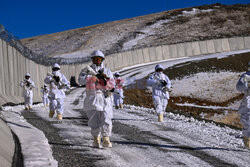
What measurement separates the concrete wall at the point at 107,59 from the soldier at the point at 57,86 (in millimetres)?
7356

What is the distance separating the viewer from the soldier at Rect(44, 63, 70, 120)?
13.6m

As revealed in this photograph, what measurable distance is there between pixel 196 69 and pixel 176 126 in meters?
33.7

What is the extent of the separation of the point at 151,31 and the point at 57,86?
253ft

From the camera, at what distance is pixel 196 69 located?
45781mm

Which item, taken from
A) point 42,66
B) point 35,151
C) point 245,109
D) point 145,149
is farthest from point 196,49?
point 35,151

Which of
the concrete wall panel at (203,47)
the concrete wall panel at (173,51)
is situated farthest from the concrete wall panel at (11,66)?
the concrete wall panel at (203,47)

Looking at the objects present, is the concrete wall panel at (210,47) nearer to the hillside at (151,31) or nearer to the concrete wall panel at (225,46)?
the concrete wall panel at (225,46)

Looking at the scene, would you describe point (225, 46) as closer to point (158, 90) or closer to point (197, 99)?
point (197, 99)

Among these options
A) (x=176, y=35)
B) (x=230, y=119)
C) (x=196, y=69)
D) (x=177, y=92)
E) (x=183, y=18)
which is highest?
(x=183, y=18)

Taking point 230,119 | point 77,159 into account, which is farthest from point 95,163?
point 230,119

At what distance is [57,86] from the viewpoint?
1380cm

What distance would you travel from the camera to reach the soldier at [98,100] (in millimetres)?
7961

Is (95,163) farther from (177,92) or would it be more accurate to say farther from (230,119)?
(177,92)

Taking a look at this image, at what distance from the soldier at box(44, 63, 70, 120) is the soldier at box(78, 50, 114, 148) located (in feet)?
18.1
